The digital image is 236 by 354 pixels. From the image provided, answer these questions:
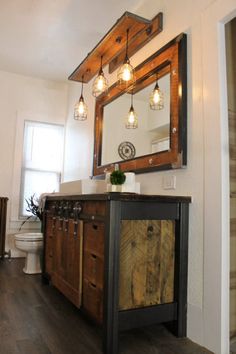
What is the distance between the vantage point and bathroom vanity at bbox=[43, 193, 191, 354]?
168 centimetres

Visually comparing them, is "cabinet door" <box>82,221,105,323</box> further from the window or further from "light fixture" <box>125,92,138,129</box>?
the window

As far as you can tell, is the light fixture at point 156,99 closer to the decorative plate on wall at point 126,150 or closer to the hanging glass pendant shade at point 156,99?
the hanging glass pendant shade at point 156,99

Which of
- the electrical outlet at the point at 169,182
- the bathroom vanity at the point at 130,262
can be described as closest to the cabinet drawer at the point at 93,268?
the bathroom vanity at the point at 130,262

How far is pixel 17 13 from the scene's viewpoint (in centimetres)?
300

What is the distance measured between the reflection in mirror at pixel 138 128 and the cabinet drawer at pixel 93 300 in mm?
1124

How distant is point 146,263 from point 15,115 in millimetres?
3488

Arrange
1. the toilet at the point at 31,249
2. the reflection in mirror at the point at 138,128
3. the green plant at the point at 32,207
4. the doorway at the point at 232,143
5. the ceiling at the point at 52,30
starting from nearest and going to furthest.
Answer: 1. the doorway at the point at 232,143
2. the reflection in mirror at the point at 138,128
3. the ceiling at the point at 52,30
4. the toilet at the point at 31,249
5. the green plant at the point at 32,207

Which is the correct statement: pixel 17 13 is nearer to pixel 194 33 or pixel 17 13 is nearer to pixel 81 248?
pixel 194 33

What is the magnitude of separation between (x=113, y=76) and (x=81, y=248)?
1942mm

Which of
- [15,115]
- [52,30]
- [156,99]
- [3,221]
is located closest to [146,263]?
[156,99]

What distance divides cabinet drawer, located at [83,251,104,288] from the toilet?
149 cm

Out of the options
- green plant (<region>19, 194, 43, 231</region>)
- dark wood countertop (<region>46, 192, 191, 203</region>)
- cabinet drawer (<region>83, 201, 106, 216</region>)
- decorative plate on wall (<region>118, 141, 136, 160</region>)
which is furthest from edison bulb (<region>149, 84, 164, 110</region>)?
green plant (<region>19, 194, 43, 231</region>)

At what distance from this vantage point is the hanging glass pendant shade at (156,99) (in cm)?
234

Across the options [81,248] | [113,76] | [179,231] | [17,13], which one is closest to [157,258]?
[179,231]
